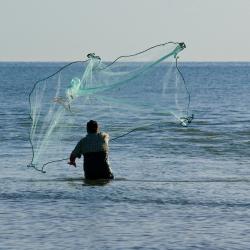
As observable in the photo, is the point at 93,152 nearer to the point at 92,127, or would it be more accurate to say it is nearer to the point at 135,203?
the point at 92,127

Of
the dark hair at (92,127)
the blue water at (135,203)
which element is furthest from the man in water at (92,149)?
the blue water at (135,203)

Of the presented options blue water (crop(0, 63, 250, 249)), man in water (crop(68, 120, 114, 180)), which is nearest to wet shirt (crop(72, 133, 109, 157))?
man in water (crop(68, 120, 114, 180))

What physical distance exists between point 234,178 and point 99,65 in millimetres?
3761

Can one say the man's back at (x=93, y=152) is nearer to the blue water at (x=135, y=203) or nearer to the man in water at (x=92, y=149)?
the man in water at (x=92, y=149)

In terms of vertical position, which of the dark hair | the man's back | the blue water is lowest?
the blue water

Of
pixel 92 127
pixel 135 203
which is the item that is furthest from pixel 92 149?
pixel 135 203

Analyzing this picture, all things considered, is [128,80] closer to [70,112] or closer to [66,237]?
[70,112]

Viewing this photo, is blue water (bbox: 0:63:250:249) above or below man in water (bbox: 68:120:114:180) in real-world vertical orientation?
below

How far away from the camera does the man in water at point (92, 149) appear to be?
16359 millimetres

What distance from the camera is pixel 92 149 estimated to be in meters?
16.4

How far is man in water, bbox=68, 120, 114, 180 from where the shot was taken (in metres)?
16.4

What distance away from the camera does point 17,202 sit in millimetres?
14508

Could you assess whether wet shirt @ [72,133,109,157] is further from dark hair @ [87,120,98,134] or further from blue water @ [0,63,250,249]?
blue water @ [0,63,250,249]

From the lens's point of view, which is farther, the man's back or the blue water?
the man's back
